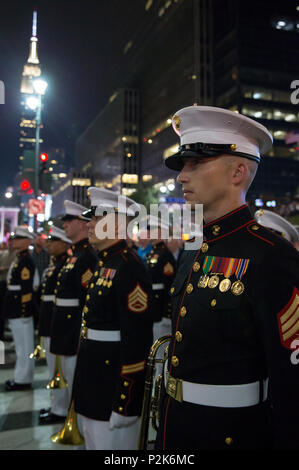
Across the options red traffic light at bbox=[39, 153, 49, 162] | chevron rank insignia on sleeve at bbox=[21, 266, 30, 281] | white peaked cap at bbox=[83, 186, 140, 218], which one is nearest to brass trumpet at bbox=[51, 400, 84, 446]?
white peaked cap at bbox=[83, 186, 140, 218]

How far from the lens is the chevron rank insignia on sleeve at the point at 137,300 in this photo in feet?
10.8

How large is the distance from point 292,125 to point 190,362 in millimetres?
62727

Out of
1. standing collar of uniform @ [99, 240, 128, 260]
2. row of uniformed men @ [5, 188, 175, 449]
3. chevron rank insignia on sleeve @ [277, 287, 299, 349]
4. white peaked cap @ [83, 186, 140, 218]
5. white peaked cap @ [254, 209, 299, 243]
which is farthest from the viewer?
white peaked cap @ [254, 209, 299, 243]

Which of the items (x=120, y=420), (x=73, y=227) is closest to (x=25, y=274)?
(x=73, y=227)

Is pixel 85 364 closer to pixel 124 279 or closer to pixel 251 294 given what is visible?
pixel 124 279

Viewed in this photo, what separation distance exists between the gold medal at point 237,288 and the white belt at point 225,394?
44cm

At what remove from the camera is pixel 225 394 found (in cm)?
177

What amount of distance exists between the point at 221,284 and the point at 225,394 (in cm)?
53

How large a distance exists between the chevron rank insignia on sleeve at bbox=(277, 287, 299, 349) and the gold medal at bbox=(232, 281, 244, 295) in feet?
0.73

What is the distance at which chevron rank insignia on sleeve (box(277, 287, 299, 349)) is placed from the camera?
162 centimetres

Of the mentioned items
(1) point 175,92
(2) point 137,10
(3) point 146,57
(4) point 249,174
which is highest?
(2) point 137,10

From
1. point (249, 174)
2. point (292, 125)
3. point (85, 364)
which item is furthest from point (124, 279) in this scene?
point (292, 125)

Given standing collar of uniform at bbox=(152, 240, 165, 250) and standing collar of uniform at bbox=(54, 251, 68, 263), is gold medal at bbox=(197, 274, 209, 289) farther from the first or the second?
standing collar of uniform at bbox=(152, 240, 165, 250)

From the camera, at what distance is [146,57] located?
82312 mm
